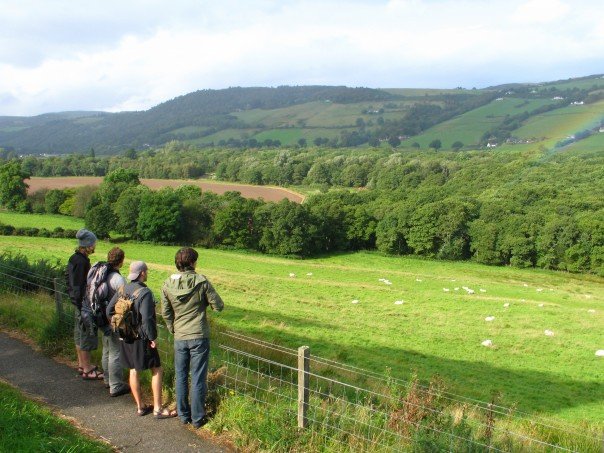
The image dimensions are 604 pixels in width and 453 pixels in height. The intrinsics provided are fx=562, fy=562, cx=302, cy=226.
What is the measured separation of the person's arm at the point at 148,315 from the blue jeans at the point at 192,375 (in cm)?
43

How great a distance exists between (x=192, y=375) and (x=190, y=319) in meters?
0.80

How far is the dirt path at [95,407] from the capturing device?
7.17 m

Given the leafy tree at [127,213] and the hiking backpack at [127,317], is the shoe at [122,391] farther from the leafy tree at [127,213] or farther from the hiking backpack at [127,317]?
the leafy tree at [127,213]

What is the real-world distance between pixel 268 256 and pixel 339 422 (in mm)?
64112

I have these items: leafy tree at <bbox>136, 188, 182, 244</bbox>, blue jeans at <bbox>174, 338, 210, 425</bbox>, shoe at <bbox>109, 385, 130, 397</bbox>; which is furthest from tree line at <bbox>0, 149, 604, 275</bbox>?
blue jeans at <bbox>174, 338, 210, 425</bbox>

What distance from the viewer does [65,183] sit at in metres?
108

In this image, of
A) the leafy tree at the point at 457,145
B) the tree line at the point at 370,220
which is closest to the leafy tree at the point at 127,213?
the tree line at the point at 370,220

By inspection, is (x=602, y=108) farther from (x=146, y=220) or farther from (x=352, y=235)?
(x=146, y=220)

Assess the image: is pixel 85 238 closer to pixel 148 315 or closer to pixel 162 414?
pixel 148 315

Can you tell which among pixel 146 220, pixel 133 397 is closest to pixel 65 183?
pixel 146 220

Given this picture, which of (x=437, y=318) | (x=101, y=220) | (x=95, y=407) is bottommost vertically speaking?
(x=437, y=318)

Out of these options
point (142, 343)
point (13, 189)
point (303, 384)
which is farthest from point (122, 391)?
point (13, 189)

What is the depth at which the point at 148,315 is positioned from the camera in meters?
7.61

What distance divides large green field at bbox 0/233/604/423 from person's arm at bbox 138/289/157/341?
28.8 ft
